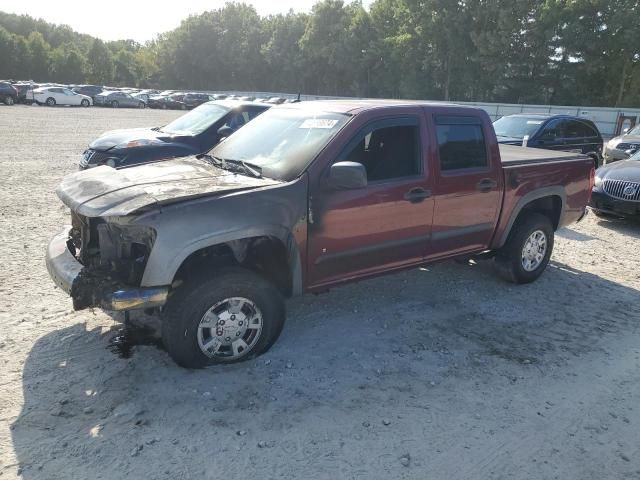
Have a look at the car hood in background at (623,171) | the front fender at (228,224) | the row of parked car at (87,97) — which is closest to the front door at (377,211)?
the front fender at (228,224)

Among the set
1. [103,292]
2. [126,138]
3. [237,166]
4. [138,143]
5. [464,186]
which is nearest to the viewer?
[103,292]

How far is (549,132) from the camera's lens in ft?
36.9

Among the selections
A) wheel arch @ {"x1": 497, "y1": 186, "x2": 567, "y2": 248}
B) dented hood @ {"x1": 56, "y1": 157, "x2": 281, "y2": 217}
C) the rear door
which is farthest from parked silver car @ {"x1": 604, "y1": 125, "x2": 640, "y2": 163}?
dented hood @ {"x1": 56, "y1": 157, "x2": 281, "y2": 217}

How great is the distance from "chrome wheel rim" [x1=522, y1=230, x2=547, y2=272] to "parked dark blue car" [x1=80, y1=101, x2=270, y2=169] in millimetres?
4921

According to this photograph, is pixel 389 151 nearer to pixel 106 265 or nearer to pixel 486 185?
pixel 486 185

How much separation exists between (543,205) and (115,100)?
4572 centimetres

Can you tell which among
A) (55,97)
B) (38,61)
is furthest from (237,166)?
(38,61)

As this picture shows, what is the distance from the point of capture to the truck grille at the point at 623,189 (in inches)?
320

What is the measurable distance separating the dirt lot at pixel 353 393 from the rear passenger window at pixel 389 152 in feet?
4.48

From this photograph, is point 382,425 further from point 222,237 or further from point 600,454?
point 222,237

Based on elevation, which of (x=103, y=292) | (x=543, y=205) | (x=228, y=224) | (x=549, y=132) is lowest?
(x=103, y=292)

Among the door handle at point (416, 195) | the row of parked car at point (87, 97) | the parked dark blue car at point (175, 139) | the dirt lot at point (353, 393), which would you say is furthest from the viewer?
Result: the row of parked car at point (87, 97)

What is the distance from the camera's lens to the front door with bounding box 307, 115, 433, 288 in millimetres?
3959

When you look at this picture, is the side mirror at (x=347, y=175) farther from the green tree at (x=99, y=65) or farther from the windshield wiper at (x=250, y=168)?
the green tree at (x=99, y=65)
